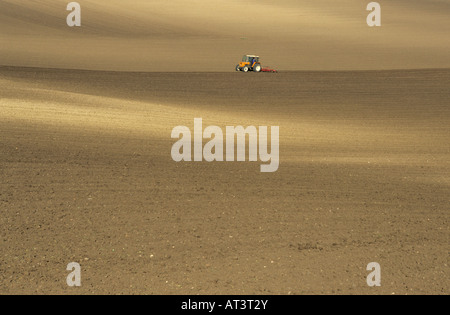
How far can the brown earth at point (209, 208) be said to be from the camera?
6.88 metres

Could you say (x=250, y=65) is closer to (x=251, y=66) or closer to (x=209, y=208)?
(x=251, y=66)

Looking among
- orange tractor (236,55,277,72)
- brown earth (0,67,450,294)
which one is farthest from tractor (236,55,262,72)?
brown earth (0,67,450,294)

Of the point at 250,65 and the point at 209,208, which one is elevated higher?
the point at 250,65

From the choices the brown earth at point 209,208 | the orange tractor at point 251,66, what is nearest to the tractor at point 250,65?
the orange tractor at point 251,66

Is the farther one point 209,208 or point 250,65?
point 250,65

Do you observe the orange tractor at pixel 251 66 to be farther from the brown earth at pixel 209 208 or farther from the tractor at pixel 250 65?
the brown earth at pixel 209 208

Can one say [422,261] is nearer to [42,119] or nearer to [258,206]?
[258,206]

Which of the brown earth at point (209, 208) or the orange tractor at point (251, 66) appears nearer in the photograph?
the brown earth at point (209, 208)

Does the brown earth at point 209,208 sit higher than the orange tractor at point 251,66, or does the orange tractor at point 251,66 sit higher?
the orange tractor at point 251,66

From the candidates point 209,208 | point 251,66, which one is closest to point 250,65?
point 251,66

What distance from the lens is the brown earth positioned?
6879mm

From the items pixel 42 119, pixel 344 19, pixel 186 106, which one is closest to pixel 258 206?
pixel 42 119

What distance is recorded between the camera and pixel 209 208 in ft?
29.8

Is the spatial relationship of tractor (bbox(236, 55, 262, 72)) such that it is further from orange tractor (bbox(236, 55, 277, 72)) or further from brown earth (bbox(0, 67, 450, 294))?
brown earth (bbox(0, 67, 450, 294))
